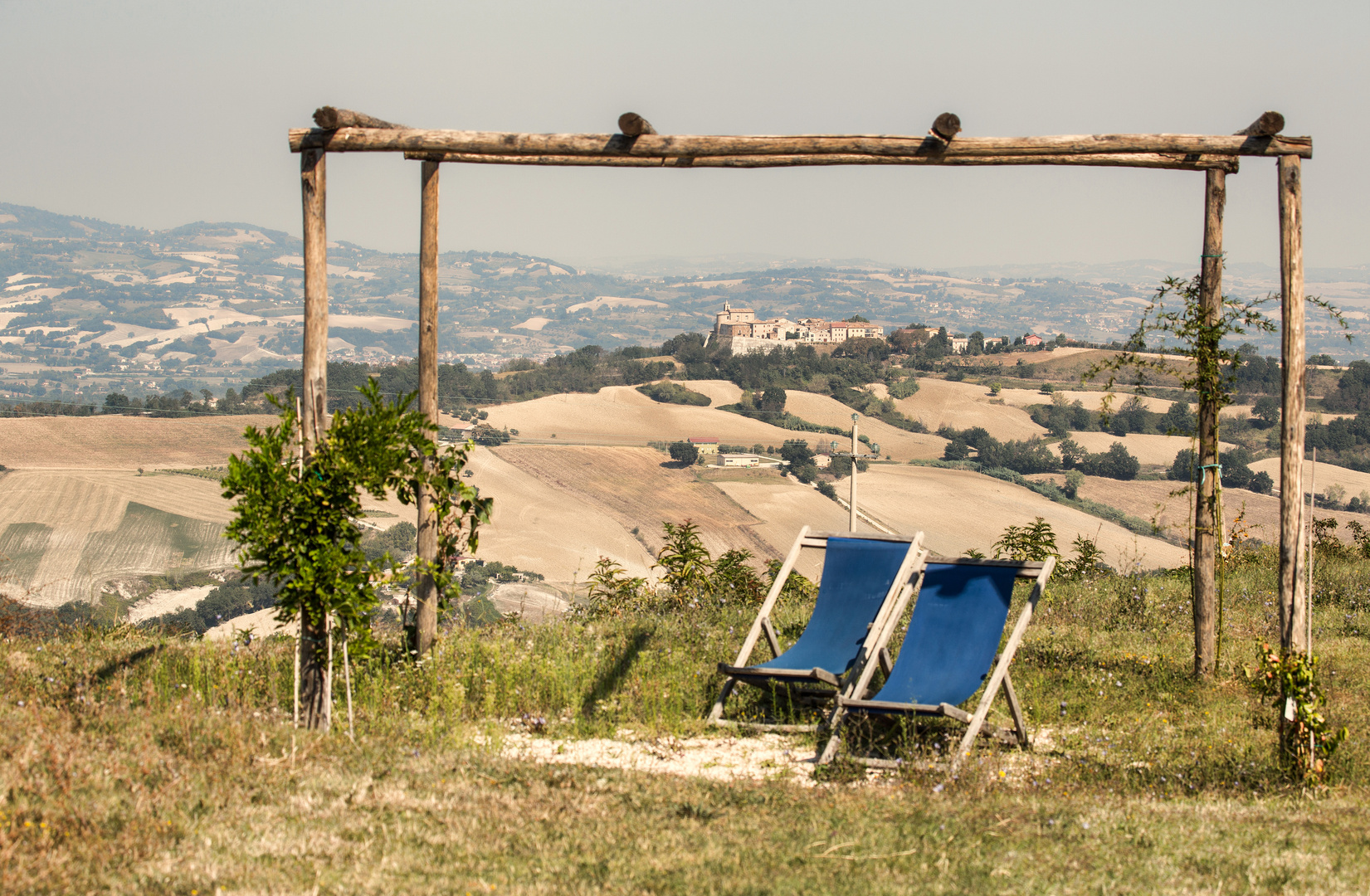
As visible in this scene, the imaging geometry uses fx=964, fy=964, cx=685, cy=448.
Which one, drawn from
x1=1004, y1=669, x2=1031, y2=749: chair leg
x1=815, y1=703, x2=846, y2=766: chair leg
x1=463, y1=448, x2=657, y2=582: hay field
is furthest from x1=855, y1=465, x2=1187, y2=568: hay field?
x1=815, y1=703, x2=846, y2=766: chair leg

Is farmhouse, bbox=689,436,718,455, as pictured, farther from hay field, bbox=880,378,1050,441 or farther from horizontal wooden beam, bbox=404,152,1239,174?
horizontal wooden beam, bbox=404,152,1239,174

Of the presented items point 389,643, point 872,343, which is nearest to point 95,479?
point 389,643

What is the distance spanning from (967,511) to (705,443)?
74.5 feet

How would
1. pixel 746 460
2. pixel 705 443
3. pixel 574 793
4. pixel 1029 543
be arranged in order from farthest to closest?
pixel 705 443, pixel 746 460, pixel 1029 543, pixel 574 793

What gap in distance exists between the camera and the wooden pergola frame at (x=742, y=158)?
4961mm

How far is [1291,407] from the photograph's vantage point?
191 inches

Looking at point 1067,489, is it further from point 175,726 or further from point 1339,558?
point 175,726

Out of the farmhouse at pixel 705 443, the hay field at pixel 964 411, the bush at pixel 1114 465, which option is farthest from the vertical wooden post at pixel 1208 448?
the hay field at pixel 964 411

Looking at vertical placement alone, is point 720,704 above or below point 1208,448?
below

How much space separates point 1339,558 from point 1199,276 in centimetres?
595

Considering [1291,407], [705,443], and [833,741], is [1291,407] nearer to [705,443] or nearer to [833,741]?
[833,741]

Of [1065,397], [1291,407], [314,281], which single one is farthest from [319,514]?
[1065,397]

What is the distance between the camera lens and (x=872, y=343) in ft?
353

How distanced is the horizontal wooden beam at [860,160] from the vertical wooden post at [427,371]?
0.82ft
